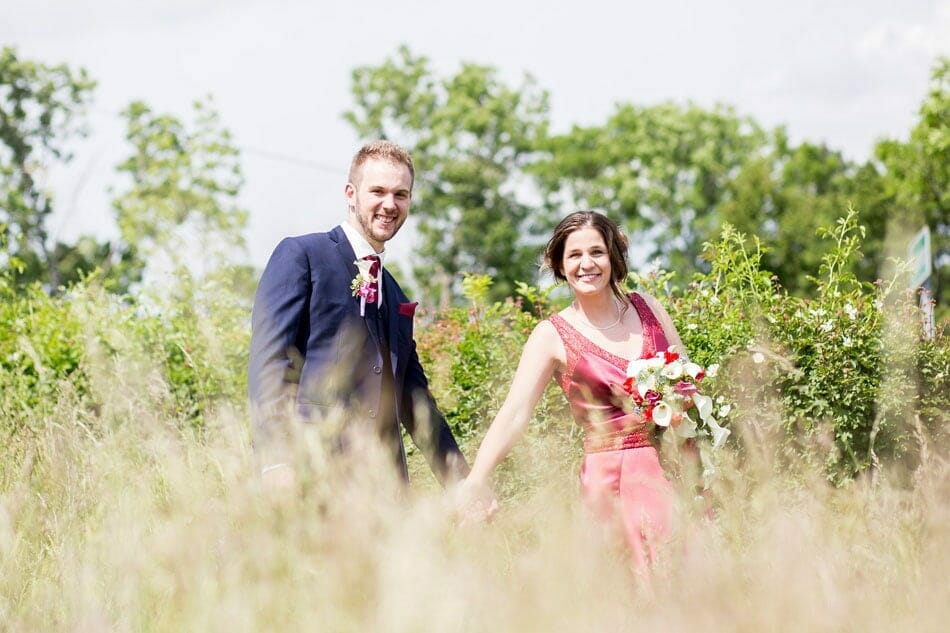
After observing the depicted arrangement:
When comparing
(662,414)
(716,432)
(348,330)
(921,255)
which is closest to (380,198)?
(348,330)

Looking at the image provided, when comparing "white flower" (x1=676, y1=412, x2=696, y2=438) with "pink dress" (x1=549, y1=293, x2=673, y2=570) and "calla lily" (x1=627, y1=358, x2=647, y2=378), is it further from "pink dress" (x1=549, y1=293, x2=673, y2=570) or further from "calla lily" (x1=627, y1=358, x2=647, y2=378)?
"calla lily" (x1=627, y1=358, x2=647, y2=378)

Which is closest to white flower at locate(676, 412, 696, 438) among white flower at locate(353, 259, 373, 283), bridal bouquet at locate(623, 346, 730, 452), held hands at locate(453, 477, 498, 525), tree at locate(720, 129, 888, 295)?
bridal bouquet at locate(623, 346, 730, 452)

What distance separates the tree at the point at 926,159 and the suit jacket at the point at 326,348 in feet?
63.7

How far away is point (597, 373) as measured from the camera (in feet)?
13.6

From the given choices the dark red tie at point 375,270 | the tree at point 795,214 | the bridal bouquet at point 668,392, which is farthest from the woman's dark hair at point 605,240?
the tree at point 795,214

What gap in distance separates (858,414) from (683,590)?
4.07 metres

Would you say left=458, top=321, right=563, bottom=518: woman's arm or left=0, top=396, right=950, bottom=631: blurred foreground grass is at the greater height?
left=458, top=321, right=563, bottom=518: woman's arm

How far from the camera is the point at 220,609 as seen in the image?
224 cm

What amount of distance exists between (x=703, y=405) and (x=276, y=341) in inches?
64.5

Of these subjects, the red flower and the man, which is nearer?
the man

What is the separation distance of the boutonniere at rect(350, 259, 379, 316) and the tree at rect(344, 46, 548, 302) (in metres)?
31.5

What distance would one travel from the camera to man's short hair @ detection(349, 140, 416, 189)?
3883 millimetres

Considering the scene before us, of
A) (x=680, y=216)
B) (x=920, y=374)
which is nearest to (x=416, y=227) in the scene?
(x=680, y=216)

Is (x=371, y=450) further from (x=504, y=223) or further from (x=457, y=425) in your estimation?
(x=504, y=223)
